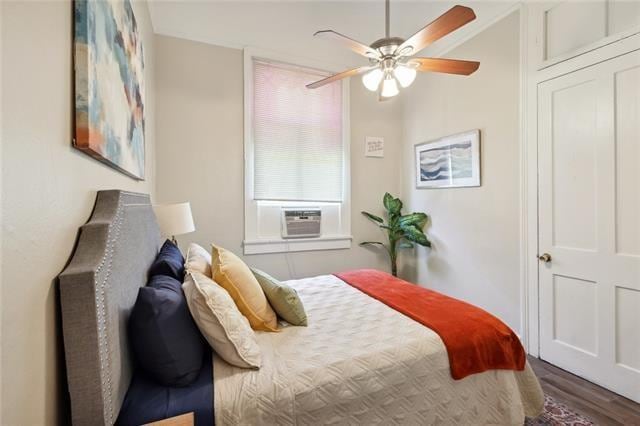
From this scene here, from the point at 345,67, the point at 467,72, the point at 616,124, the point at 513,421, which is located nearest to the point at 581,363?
the point at 513,421

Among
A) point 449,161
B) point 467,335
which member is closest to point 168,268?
point 467,335

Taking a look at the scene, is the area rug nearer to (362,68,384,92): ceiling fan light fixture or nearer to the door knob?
the door knob

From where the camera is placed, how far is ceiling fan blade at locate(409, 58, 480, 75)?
1.89 metres

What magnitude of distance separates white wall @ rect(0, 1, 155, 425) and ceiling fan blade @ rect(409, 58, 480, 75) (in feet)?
5.96

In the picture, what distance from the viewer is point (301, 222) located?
11.2 feet

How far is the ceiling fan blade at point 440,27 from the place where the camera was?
149 cm

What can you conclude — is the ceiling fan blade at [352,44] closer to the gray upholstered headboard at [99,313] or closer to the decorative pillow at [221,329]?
the gray upholstered headboard at [99,313]

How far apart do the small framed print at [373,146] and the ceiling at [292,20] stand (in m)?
1.09

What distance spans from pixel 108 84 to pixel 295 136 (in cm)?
231

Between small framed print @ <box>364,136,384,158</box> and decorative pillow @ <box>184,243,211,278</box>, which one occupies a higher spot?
small framed print @ <box>364,136,384,158</box>

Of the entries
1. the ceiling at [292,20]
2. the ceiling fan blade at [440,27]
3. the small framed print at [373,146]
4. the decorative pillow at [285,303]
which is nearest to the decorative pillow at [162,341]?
A: the decorative pillow at [285,303]

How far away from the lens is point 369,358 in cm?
130

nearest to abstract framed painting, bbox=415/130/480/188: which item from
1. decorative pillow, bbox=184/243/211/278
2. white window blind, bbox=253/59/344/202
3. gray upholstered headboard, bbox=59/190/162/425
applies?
white window blind, bbox=253/59/344/202

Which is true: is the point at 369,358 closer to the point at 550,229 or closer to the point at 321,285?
the point at 321,285
